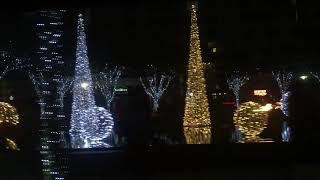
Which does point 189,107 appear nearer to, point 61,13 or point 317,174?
point 317,174

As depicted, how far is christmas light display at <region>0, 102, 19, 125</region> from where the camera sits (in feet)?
24.0

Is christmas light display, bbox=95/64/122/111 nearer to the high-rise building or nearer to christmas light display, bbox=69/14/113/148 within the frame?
christmas light display, bbox=69/14/113/148

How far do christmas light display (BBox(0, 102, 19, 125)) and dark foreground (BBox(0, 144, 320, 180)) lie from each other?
2.17 metres

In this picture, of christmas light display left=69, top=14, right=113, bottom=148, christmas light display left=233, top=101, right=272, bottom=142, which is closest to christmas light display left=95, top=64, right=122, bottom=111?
christmas light display left=69, top=14, right=113, bottom=148

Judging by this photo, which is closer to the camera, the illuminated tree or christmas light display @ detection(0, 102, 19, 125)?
the illuminated tree

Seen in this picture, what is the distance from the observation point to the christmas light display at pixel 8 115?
24.0 ft

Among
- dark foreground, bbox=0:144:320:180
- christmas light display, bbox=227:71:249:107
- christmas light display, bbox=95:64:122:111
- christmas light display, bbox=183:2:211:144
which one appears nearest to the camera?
dark foreground, bbox=0:144:320:180

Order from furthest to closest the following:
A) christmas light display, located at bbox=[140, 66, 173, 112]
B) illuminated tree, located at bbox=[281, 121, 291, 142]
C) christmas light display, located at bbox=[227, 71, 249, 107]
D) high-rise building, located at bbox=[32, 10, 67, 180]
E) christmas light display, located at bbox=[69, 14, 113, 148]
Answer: christmas light display, located at bbox=[227, 71, 249, 107]
christmas light display, located at bbox=[140, 66, 173, 112]
christmas light display, located at bbox=[69, 14, 113, 148]
illuminated tree, located at bbox=[281, 121, 291, 142]
high-rise building, located at bbox=[32, 10, 67, 180]

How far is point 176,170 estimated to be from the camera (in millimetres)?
5461

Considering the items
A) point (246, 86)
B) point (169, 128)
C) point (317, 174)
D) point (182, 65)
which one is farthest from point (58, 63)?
point (246, 86)

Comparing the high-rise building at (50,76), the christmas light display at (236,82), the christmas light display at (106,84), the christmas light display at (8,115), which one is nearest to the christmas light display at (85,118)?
the christmas light display at (8,115)

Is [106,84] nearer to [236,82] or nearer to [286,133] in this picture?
[236,82]

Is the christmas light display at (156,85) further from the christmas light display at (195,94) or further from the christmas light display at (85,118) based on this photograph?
the christmas light display at (195,94)

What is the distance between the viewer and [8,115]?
7.78 meters
